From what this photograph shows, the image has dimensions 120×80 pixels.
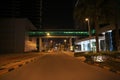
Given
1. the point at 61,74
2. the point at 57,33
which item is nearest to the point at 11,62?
the point at 61,74

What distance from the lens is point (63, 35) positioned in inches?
4749

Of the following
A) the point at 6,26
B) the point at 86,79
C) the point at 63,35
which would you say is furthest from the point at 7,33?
the point at 86,79

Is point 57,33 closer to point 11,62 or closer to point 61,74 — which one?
point 11,62

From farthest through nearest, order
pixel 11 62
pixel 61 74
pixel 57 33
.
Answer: pixel 57 33, pixel 11 62, pixel 61 74

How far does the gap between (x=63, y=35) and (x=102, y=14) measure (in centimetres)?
8405

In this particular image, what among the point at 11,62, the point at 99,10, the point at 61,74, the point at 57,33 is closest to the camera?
the point at 61,74

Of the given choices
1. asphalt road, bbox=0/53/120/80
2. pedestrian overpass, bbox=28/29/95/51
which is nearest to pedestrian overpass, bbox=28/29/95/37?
pedestrian overpass, bbox=28/29/95/51

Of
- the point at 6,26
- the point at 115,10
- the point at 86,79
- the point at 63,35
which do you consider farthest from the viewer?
the point at 63,35

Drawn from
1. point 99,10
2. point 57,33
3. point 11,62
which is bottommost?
point 11,62

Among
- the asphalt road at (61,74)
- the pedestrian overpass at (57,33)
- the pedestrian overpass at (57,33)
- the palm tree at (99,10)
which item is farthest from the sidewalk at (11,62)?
the pedestrian overpass at (57,33)

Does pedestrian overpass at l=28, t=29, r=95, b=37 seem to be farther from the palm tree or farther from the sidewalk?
the palm tree

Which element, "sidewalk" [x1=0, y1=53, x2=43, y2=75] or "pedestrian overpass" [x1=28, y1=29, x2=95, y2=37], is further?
"pedestrian overpass" [x1=28, y1=29, x2=95, y2=37]

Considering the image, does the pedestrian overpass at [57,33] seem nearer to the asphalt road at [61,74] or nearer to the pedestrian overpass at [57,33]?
the pedestrian overpass at [57,33]

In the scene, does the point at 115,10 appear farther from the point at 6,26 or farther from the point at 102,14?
the point at 6,26
